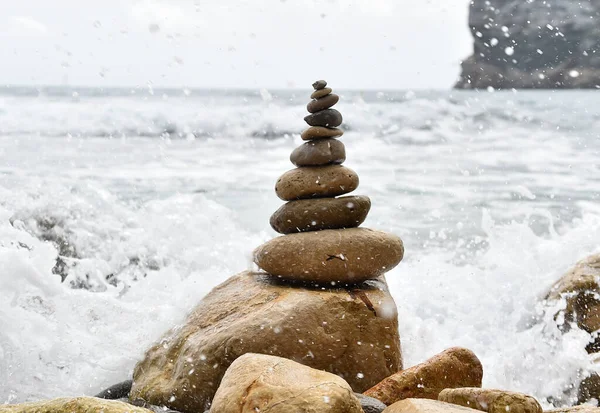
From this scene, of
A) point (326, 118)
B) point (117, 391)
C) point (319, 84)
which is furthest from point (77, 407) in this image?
point (319, 84)

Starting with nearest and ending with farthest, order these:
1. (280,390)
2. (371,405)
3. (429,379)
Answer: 1. (280,390)
2. (371,405)
3. (429,379)

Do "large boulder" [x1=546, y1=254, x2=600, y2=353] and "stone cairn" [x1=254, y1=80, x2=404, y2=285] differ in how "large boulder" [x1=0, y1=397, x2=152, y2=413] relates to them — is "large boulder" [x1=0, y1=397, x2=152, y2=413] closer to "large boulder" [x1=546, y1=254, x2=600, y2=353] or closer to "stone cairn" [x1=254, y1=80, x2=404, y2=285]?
"stone cairn" [x1=254, y1=80, x2=404, y2=285]

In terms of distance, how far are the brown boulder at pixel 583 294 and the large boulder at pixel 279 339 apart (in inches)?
66.5

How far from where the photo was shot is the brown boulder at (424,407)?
2.67 meters

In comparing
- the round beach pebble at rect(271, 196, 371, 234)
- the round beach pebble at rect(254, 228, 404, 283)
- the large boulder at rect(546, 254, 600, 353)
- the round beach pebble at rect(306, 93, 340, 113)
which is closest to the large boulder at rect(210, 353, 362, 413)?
the round beach pebble at rect(254, 228, 404, 283)

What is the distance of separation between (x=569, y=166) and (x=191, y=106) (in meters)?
15.5

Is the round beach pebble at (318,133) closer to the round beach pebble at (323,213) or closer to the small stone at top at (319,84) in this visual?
the small stone at top at (319,84)

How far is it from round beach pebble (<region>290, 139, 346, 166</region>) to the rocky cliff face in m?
→ 37.8

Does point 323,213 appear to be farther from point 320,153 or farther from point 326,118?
point 326,118

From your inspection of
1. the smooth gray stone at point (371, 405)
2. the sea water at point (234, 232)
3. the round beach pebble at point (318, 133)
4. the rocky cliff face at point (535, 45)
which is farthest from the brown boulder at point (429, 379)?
the rocky cliff face at point (535, 45)

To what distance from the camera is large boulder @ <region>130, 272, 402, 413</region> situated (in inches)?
151

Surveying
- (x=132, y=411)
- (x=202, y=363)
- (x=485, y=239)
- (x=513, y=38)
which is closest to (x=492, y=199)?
(x=485, y=239)

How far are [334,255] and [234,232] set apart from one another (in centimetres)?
399

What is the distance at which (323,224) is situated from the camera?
14.5ft
